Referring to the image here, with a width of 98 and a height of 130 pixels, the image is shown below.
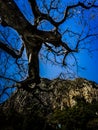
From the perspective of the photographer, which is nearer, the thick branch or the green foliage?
the thick branch

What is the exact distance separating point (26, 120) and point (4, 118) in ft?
2.77

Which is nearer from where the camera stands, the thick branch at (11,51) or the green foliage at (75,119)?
the thick branch at (11,51)

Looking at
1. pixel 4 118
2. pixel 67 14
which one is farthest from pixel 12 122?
pixel 67 14

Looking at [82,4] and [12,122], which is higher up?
[82,4]

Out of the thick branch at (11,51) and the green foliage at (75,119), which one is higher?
the thick branch at (11,51)

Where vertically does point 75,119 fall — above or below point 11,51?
below

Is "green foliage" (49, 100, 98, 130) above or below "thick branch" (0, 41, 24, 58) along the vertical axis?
below

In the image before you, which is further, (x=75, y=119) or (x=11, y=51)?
(x=75, y=119)

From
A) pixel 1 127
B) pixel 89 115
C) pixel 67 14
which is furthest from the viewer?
pixel 89 115

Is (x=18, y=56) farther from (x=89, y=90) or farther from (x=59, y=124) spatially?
(x=89, y=90)

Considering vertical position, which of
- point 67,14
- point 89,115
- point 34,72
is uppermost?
point 67,14

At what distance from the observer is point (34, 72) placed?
1296 cm

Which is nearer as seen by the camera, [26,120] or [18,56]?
[26,120]

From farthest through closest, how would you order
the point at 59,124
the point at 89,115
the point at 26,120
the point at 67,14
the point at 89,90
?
the point at 89,90, the point at 89,115, the point at 59,124, the point at 67,14, the point at 26,120
